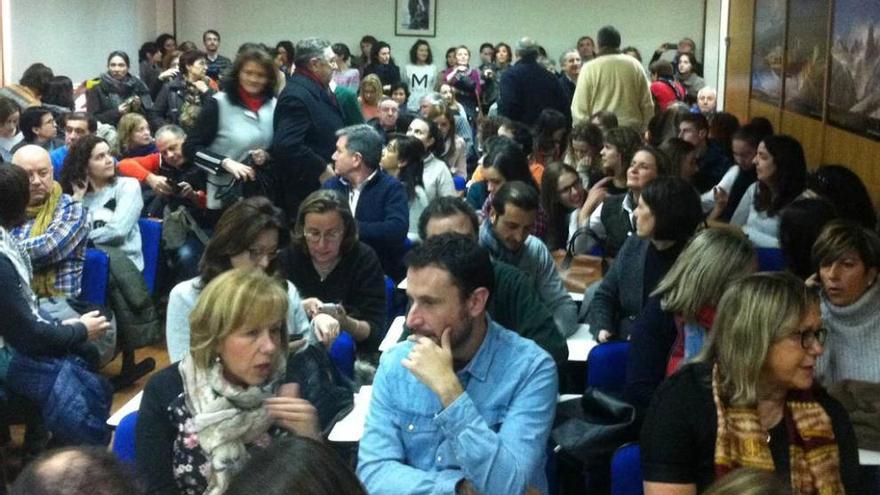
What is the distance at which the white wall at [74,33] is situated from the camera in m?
12.0

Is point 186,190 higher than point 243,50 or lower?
lower

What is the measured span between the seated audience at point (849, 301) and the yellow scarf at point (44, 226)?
332 centimetres

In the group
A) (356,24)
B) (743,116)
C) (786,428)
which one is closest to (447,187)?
(743,116)

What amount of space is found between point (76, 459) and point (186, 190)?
16.9ft

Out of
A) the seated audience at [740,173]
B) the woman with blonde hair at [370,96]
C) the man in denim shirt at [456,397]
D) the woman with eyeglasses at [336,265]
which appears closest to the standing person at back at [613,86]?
the seated audience at [740,173]

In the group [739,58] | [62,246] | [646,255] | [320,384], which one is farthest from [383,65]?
[320,384]

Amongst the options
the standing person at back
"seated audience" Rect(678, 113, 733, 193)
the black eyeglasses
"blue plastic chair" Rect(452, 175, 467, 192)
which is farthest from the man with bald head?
the standing person at back

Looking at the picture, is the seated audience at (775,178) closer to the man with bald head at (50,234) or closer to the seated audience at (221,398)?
the man with bald head at (50,234)

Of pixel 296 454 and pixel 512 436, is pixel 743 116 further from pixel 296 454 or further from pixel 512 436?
pixel 296 454

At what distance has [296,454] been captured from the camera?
1.57 meters

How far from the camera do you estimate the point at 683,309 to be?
142 inches

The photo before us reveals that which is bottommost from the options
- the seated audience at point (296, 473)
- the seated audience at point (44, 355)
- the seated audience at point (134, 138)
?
the seated audience at point (44, 355)

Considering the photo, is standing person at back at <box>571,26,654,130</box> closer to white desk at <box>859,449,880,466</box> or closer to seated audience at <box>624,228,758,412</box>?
seated audience at <box>624,228,758,412</box>

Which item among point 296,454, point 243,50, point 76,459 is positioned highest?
point 243,50
